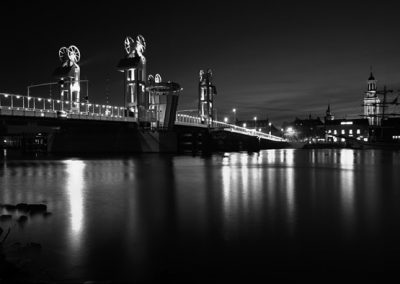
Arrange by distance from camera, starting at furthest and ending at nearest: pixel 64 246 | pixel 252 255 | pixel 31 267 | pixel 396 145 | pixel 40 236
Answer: pixel 396 145 < pixel 40 236 < pixel 64 246 < pixel 252 255 < pixel 31 267

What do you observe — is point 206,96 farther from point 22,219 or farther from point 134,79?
point 22,219

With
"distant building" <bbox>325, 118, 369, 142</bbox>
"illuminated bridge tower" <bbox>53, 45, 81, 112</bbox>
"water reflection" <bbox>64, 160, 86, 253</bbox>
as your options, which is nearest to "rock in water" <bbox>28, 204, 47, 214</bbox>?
"water reflection" <bbox>64, 160, 86, 253</bbox>

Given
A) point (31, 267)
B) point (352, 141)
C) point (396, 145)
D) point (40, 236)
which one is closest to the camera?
point (31, 267)

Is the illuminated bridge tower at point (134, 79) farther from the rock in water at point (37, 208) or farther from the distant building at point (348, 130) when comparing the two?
the distant building at point (348, 130)

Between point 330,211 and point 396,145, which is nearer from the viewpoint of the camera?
point 330,211

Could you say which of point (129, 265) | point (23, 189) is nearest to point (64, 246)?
point (129, 265)

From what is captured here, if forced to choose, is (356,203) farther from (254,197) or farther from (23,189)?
(23,189)

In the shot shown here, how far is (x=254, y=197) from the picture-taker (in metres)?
17.5

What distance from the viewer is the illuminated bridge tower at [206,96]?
4673 inches

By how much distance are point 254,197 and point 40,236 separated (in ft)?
A: 32.5

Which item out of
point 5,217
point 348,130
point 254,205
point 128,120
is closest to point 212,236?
point 254,205

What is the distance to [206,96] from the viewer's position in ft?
399

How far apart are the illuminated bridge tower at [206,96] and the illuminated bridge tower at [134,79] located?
35.7 meters

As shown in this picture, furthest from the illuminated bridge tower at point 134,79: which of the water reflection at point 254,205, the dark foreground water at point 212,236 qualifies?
the dark foreground water at point 212,236
